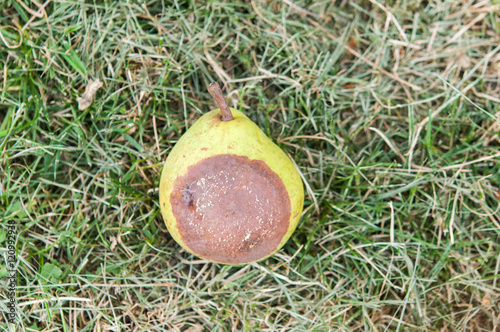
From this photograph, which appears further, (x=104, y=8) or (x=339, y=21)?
(x=339, y=21)

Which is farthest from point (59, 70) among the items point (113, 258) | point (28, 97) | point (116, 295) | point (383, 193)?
point (383, 193)

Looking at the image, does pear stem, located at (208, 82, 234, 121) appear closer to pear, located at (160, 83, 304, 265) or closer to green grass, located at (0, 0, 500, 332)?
pear, located at (160, 83, 304, 265)

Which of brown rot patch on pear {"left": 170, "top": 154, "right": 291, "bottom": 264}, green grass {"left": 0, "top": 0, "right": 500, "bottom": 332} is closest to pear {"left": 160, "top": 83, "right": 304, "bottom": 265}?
brown rot patch on pear {"left": 170, "top": 154, "right": 291, "bottom": 264}

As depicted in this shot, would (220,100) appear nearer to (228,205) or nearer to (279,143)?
(228,205)

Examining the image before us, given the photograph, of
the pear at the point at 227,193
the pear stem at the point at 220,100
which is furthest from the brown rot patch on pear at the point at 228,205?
the pear stem at the point at 220,100

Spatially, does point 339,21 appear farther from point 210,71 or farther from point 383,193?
point 383,193
